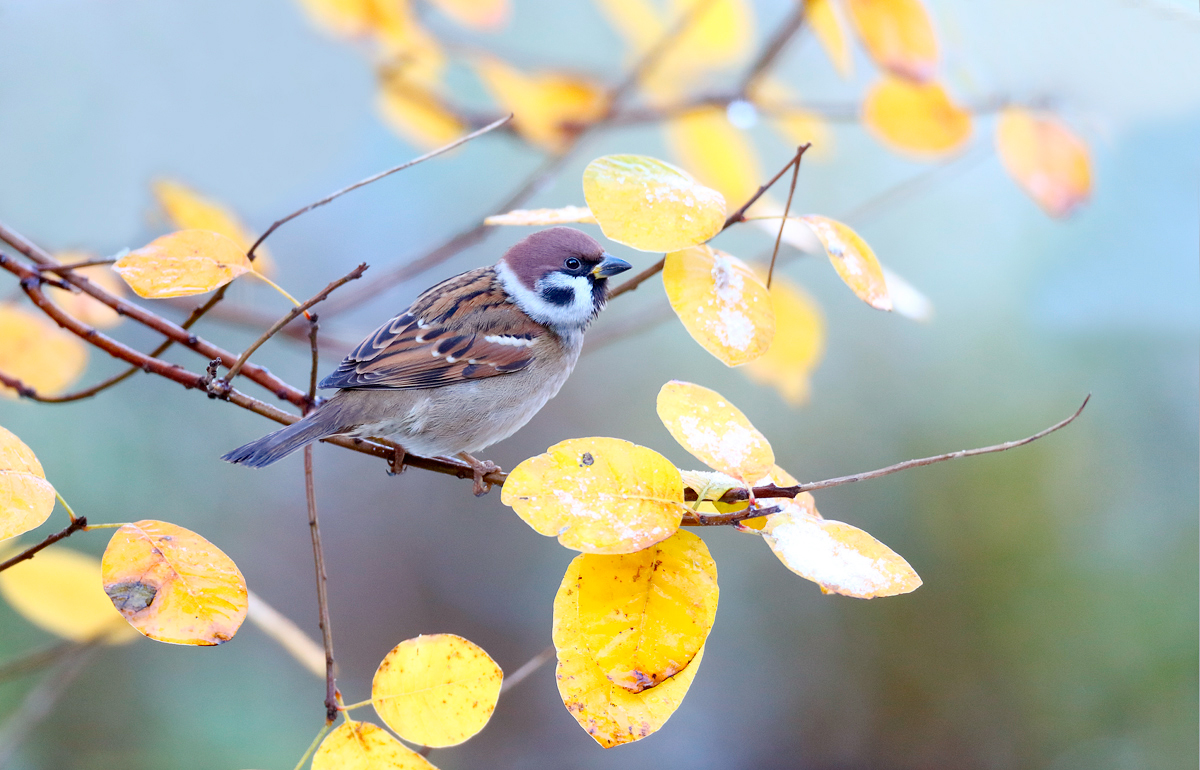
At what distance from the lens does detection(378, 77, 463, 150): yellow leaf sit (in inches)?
68.4

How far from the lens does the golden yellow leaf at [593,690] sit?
28.4 inches

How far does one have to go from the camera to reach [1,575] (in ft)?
3.55

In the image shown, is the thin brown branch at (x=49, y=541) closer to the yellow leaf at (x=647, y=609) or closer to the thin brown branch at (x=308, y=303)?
the thin brown branch at (x=308, y=303)

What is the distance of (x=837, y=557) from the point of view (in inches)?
28.3

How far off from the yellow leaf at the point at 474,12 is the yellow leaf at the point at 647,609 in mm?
1165

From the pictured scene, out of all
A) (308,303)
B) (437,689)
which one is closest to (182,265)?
(308,303)

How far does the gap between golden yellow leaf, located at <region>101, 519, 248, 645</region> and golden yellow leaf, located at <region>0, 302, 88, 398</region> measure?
815 mm

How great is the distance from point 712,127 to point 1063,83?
0.73m

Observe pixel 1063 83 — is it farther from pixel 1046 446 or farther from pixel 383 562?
pixel 383 562

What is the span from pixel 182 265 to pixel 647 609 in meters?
0.62

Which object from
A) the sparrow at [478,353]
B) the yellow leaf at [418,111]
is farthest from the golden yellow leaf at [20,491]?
the yellow leaf at [418,111]

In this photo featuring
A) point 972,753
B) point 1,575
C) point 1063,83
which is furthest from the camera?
point 972,753

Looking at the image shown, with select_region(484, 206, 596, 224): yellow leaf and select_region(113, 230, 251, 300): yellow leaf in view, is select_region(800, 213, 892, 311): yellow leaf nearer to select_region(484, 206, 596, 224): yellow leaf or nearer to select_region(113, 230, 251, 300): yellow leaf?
select_region(484, 206, 596, 224): yellow leaf

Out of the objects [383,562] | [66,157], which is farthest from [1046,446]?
[66,157]
